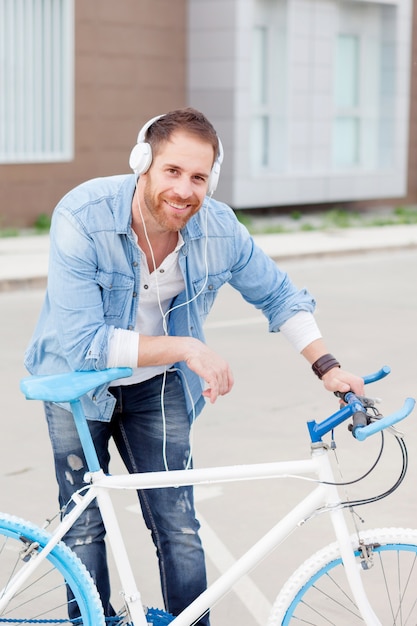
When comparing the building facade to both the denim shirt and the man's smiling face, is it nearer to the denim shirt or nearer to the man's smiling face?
the denim shirt

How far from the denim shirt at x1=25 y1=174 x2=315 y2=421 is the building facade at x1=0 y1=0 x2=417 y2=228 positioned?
15.2 m

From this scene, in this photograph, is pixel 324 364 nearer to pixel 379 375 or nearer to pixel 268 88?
pixel 379 375

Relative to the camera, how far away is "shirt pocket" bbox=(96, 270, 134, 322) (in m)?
3.37

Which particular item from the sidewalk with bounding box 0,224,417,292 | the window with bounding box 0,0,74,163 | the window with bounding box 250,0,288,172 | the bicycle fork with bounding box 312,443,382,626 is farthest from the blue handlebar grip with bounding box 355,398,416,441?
the window with bounding box 250,0,288,172

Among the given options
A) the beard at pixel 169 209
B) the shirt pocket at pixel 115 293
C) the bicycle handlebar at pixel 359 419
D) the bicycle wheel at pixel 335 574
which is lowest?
the bicycle wheel at pixel 335 574

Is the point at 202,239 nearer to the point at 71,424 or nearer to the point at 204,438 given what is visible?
the point at 71,424

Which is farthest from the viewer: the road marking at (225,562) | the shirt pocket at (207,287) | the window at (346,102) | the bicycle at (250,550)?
the window at (346,102)

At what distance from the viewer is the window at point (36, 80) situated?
18.5m

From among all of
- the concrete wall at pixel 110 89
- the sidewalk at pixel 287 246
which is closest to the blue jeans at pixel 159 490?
the sidewalk at pixel 287 246

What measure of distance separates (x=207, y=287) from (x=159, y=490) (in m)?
0.61

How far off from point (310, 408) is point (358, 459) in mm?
1183

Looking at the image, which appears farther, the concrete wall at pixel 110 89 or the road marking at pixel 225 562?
the concrete wall at pixel 110 89

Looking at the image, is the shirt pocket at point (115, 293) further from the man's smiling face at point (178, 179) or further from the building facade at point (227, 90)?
the building facade at point (227, 90)

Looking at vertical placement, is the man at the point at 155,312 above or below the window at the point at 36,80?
below
